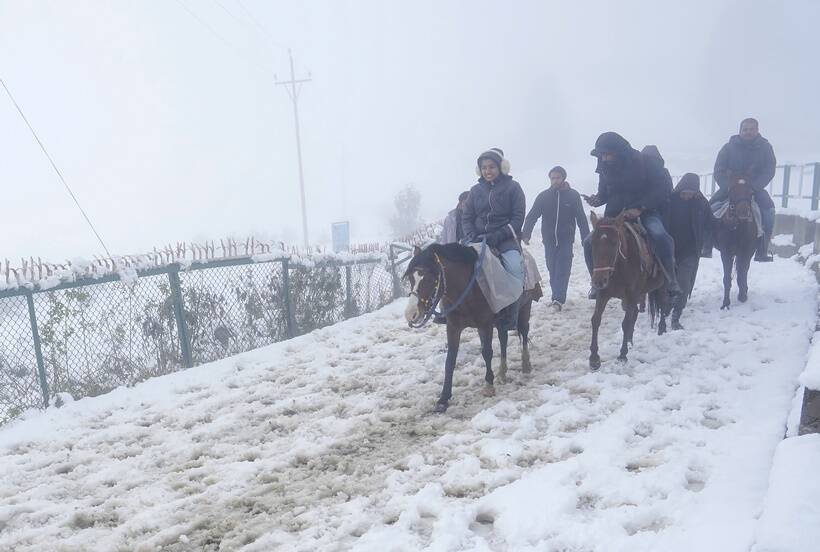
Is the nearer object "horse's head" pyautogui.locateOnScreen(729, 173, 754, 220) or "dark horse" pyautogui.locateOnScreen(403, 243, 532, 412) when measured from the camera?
"dark horse" pyautogui.locateOnScreen(403, 243, 532, 412)

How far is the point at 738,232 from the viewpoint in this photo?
25.3ft

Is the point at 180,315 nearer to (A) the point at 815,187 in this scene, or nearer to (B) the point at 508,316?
(B) the point at 508,316

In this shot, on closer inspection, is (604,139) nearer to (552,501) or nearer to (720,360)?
(720,360)

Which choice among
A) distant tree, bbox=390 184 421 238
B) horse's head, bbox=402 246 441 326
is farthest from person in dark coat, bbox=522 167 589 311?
distant tree, bbox=390 184 421 238

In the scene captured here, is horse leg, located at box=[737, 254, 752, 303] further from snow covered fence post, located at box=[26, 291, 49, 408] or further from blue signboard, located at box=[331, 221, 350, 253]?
blue signboard, located at box=[331, 221, 350, 253]

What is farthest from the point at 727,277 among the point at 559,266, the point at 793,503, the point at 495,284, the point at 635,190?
the point at 793,503

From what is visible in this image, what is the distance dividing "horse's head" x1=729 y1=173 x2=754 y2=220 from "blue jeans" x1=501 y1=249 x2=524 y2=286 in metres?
4.37

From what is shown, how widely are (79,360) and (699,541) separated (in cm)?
652

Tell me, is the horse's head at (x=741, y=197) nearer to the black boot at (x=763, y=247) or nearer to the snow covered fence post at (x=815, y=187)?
the black boot at (x=763, y=247)

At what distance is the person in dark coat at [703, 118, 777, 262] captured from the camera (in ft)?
25.6

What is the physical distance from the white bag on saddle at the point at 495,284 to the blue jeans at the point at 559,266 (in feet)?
12.6

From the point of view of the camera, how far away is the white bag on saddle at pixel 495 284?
4992 mm

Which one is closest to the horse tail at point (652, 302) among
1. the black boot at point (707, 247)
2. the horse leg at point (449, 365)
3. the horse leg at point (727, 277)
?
the horse leg at point (727, 277)

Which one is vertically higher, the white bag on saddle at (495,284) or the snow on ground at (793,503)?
the white bag on saddle at (495,284)
